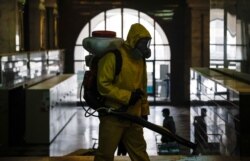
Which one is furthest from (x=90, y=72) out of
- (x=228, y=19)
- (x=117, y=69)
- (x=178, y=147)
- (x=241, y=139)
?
(x=228, y=19)

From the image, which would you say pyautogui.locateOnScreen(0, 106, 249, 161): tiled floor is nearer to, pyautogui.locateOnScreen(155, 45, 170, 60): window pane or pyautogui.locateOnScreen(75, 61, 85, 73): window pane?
pyautogui.locateOnScreen(75, 61, 85, 73): window pane

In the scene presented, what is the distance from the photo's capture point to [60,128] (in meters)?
17.0

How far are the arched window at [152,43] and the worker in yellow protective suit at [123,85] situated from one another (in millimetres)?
21646

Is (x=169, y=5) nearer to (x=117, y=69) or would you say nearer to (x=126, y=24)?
(x=126, y=24)

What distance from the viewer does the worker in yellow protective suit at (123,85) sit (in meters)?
5.57

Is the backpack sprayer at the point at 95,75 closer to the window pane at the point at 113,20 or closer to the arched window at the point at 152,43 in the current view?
the arched window at the point at 152,43

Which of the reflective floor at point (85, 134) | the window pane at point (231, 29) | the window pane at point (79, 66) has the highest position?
the window pane at point (231, 29)

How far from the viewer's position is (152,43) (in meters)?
27.6

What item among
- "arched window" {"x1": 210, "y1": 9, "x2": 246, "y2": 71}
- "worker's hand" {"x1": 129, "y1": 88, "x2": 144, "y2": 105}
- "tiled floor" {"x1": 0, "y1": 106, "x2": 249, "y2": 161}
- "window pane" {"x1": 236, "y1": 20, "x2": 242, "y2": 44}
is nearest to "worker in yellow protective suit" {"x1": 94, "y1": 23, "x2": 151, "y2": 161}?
"worker's hand" {"x1": 129, "y1": 88, "x2": 144, "y2": 105}

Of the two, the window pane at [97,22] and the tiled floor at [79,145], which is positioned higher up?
the window pane at [97,22]

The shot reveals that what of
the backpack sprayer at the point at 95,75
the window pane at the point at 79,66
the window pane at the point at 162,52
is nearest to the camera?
the backpack sprayer at the point at 95,75

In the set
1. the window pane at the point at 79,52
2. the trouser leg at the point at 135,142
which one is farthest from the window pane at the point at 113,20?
the trouser leg at the point at 135,142

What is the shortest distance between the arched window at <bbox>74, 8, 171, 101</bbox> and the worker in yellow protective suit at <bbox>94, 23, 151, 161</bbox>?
852 inches

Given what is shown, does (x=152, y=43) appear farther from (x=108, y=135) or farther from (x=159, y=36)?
(x=108, y=135)
